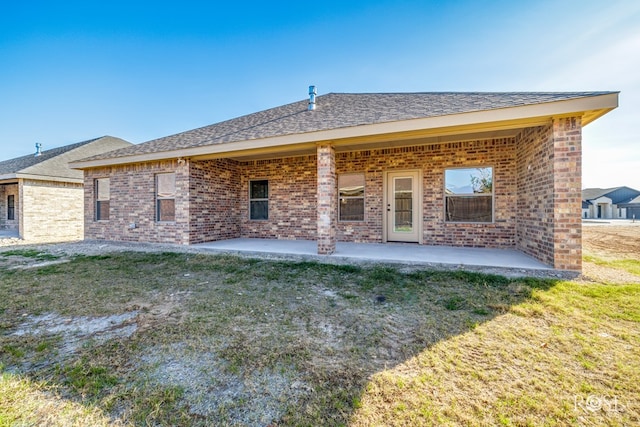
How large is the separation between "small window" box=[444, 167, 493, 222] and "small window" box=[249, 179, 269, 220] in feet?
19.1

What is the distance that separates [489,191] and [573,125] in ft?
9.18

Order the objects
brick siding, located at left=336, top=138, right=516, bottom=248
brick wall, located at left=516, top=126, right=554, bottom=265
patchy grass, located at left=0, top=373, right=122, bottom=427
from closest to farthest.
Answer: patchy grass, located at left=0, top=373, right=122, bottom=427, brick wall, located at left=516, top=126, right=554, bottom=265, brick siding, located at left=336, top=138, right=516, bottom=248

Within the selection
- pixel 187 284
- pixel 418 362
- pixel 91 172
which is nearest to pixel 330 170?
pixel 187 284

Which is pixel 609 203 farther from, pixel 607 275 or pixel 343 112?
pixel 343 112

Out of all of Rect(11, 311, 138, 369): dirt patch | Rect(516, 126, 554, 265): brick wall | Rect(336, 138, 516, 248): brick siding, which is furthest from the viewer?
Rect(336, 138, 516, 248): brick siding

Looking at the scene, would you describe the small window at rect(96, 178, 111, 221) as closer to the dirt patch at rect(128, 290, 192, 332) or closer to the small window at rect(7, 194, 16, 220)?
the dirt patch at rect(128, 290, 192, 332)

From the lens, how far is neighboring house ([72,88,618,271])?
484 cm

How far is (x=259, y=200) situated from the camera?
990 centimetres

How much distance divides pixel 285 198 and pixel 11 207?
16.7m

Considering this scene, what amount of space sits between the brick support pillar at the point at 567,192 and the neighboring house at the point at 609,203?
144 ft

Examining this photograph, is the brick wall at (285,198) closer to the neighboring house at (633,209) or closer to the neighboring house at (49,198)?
the neighboring house at (49,198)

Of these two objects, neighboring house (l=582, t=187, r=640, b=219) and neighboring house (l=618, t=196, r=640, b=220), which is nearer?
neighboring house (l=618, t=196, r=640, b=220)

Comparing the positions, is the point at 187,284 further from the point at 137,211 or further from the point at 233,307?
the point at 137,211

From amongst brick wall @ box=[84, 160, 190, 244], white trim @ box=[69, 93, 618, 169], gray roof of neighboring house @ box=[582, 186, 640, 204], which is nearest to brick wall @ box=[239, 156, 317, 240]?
white trim @ box=[69, 93, 618, 169]
